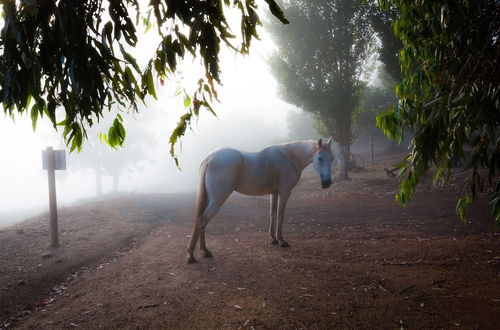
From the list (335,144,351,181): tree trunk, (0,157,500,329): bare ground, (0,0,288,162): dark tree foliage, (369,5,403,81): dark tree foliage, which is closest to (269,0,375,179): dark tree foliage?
(335,144,351,181): tree trunk

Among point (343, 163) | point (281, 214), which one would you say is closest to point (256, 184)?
point (281, 214)

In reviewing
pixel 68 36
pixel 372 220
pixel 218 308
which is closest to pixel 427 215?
pixel 372 220

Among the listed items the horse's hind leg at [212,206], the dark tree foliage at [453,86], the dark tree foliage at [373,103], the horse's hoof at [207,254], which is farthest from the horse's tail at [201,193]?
the dark tree foliage at [373,103]

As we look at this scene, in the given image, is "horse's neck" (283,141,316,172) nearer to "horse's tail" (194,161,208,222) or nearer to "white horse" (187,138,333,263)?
"white horse" (187,138,333,263)

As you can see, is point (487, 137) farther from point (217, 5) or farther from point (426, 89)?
point (217, 5)

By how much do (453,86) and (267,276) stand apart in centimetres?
329

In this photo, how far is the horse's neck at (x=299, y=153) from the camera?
21.9ft

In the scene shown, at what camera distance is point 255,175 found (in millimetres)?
6148

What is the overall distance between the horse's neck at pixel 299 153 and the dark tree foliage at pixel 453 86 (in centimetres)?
302

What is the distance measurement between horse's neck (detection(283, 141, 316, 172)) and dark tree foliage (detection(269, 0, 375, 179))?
30.8ft

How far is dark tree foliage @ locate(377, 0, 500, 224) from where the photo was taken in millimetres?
2557

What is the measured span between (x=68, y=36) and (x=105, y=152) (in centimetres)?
3033

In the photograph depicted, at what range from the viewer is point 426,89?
3.64 meters

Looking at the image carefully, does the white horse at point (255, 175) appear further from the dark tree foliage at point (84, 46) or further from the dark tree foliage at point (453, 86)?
the dark tree foliage at point (84, 46)
